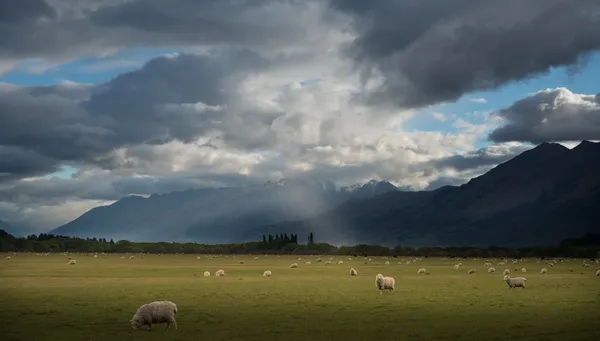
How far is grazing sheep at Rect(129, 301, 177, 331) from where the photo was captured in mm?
27719

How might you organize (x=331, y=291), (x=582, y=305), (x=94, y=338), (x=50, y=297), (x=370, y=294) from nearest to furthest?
(x=94, y=338)
(x=582, y=305)
(x=50, y=297)
(x=370, y=294)
(x=331, y=291)

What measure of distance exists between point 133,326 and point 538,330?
18.3 meters

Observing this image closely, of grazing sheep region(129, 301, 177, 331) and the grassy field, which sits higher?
grazing sheep region(129, 301, 177, 331)

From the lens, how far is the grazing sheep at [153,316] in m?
27.7

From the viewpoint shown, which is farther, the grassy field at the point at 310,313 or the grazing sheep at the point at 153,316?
the grazing sheep at the point at 153,316

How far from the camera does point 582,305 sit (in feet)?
124

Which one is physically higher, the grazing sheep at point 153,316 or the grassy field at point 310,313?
the grazing sheep at point 153,316

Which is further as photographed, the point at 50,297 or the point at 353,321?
the point at 50,297

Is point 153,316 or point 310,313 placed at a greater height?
point 153,316

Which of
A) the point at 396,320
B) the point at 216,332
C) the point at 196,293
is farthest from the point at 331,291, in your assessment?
the point at 216,332

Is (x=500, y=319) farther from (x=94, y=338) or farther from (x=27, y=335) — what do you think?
(x=27, y=335)

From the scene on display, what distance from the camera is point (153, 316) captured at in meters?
28.0

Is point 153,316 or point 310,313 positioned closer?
point 153,316

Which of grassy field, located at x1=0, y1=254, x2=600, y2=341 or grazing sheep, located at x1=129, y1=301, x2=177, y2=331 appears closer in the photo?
grassy field, located at x1=0, y1=254, x2=600, y2=341
